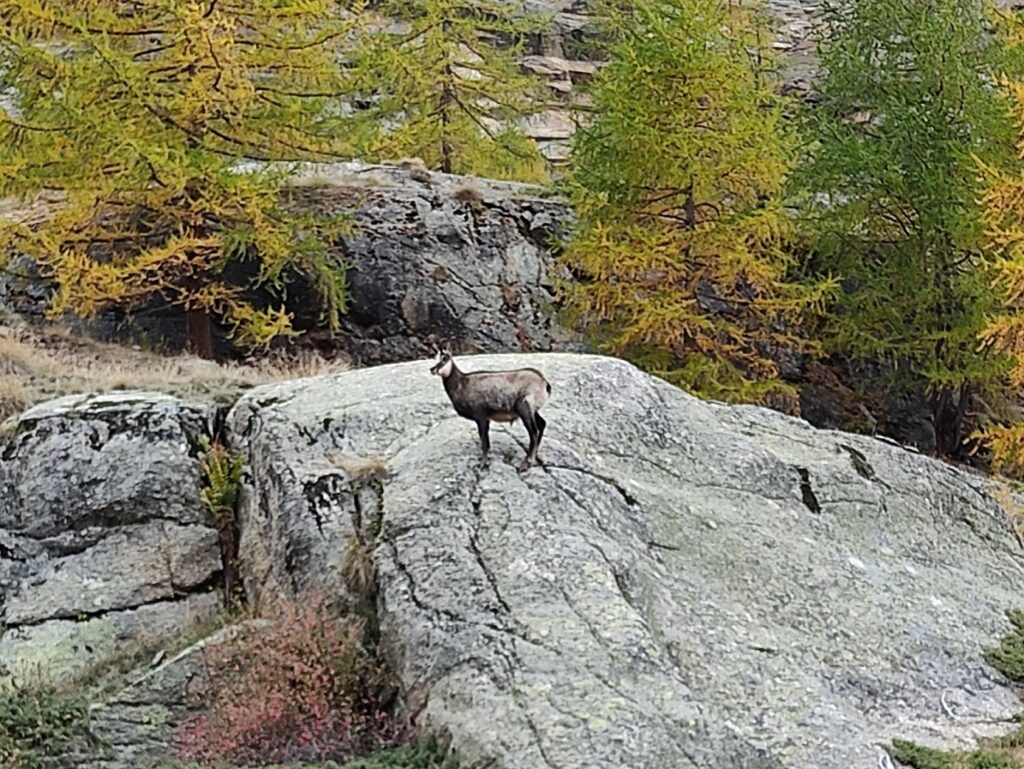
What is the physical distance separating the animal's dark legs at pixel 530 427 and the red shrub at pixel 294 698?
2.12 metres

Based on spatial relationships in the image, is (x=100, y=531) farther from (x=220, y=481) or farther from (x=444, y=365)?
(x=444, y=365)

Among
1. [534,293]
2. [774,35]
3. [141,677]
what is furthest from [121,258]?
[774,35]

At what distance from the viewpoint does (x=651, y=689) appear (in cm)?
810

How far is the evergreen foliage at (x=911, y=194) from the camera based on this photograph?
17594 millimetres

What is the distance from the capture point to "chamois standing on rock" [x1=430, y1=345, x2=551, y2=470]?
31.9 feet

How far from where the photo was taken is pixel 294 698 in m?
8.70

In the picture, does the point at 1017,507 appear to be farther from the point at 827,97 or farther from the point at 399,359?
the point at 399,359

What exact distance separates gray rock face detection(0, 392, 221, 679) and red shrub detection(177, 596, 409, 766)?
1.93 metres

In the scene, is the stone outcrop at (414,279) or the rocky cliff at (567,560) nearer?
the rocky cliff at (567,560)

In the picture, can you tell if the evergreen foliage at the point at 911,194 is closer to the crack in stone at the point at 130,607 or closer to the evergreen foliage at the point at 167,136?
the evergreen foliage at the point at 167,136

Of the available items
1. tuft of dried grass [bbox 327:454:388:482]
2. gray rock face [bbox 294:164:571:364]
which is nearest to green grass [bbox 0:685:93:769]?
tuft of dried grass [bbox 327:454:388:482]

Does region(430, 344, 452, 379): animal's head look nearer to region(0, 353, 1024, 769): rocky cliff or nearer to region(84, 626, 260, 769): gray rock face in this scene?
region(0, 353, 1024, 769): rocky cliff

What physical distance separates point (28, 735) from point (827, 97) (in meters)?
17.0

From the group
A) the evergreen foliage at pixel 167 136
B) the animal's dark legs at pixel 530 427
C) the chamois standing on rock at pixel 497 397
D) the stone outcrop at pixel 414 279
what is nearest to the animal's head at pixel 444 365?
the chamois standing on rock at pixel 497 397
